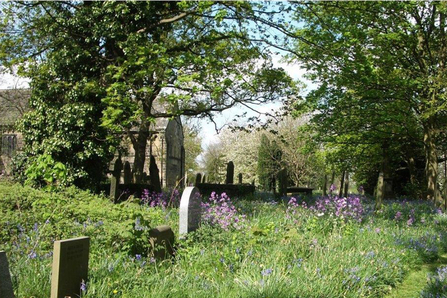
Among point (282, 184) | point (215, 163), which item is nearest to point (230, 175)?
point (282, 184)

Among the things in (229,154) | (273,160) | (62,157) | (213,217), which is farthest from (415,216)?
(229,154)

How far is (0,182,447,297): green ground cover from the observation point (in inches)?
181

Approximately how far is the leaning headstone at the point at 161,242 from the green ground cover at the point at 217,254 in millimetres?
122

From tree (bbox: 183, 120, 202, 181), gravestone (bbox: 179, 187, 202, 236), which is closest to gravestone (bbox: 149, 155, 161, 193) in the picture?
gravestone (bbox: 179, 187, 202, 236)

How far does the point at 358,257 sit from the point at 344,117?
1207 centimetres

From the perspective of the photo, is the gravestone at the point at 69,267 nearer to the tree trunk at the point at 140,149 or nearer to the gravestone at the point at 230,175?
the tree trunk at the point at 140,149

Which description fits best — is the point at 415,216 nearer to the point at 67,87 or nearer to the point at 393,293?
the point at 393,293

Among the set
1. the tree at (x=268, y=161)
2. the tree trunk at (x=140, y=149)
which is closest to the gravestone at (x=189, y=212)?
the tree trunk at (x=140, y=149)

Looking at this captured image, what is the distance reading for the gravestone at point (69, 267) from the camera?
418 cm

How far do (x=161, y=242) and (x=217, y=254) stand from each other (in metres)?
1.01

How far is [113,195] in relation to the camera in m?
11.0

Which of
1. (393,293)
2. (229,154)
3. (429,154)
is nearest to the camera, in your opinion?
(393,293)

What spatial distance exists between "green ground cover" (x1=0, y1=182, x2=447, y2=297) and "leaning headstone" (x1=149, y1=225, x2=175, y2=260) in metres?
0.12

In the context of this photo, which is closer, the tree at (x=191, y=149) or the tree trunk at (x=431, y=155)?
the tree trunk at (x=431, y=155)
